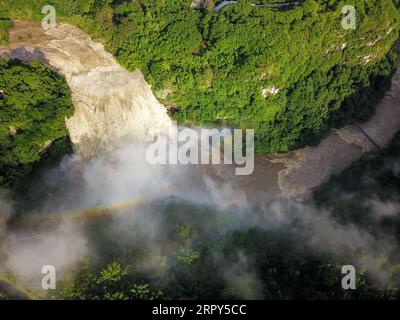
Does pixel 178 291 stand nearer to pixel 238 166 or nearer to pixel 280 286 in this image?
pixel 280 286

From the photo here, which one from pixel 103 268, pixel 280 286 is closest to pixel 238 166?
pixel 280 286

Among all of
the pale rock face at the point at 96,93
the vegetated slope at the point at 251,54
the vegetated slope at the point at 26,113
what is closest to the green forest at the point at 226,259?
the pale rock face at the point at 96,93

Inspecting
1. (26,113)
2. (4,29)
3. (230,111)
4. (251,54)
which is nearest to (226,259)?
(230,111)

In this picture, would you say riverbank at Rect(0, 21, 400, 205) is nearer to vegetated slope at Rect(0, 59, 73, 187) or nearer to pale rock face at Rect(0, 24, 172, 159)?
pale rock face at Rect(0, 24, 172, 159)

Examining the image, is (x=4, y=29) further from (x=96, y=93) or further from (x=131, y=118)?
(x=131, y=118)

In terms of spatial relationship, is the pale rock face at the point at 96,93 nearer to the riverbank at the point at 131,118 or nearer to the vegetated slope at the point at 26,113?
the riverbank at the point at 131,118

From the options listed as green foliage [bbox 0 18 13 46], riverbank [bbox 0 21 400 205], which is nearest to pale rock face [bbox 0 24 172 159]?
riverbank [bbox 0 21 400 205]
